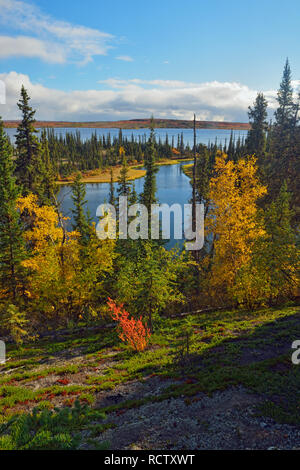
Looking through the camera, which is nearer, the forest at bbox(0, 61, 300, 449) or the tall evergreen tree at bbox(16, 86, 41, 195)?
the forest at bbox(0, 61, 300, 449)

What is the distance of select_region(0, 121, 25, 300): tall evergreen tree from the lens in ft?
75.8

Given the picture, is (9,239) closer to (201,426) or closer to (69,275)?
(69,275)

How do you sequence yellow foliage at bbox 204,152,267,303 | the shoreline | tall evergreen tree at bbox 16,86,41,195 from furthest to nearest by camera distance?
the shoreline < tall evergreen tree at bbox 16,86,41,195 < yellow foliage at bbox 204,152,267,303

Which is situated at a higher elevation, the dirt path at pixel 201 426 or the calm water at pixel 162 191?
the calm water at pixel 162 191

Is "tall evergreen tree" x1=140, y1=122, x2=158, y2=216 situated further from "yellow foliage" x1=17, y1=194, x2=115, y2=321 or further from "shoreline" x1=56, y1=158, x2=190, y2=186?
"shoreline" x1=56, y1=158, x2=190, y2=186

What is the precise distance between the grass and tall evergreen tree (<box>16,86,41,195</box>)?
56.7 ft

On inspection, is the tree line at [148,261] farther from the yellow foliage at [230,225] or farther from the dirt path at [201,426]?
the dirt path at [201,426]

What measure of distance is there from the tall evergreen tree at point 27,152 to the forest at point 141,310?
11 cm

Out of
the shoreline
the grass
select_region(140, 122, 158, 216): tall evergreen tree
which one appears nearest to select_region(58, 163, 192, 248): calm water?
the shoreline

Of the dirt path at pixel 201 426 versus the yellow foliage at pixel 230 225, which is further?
the yellow foliage at pixel 230 225

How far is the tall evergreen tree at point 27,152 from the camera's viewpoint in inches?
1083

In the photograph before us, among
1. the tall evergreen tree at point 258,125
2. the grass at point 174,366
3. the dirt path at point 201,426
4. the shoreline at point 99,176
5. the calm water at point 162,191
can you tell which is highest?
the tall evergreen tree at point 258,125

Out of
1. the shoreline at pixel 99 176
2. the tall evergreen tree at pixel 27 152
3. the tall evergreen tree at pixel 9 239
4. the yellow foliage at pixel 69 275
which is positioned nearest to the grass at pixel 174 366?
the yellow foliage at pixel 69 275
